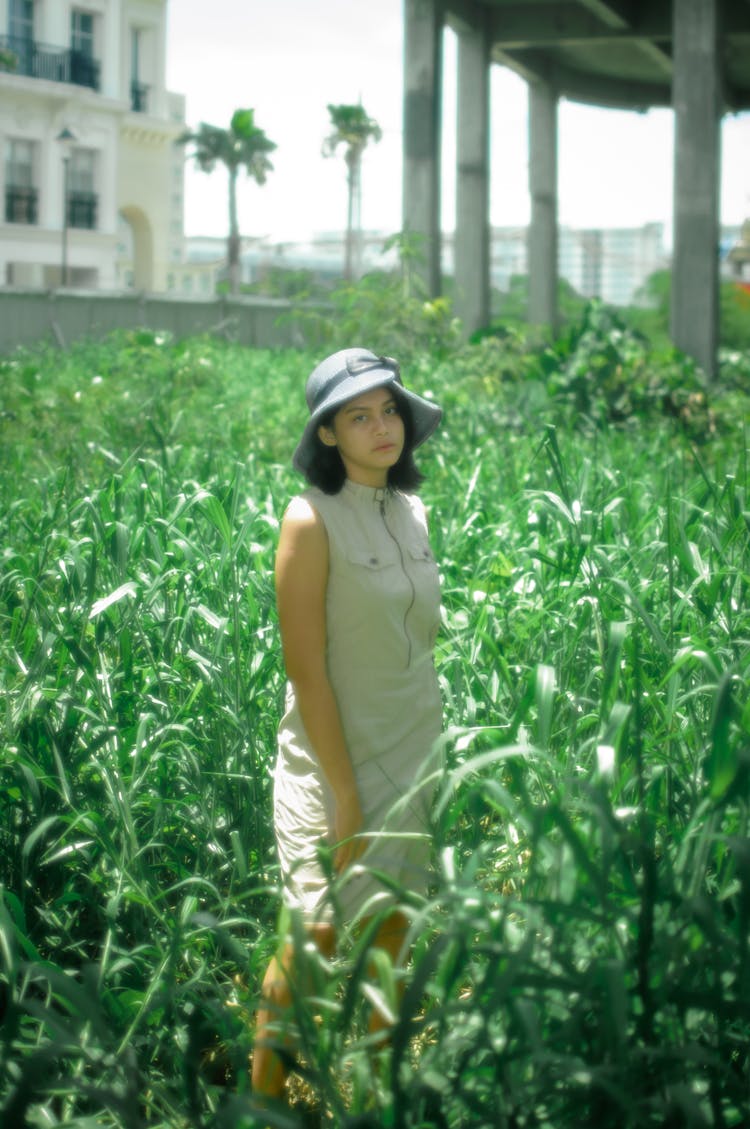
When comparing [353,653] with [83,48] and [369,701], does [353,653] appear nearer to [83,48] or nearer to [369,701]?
[369,701]

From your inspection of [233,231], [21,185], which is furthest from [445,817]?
[233,231]

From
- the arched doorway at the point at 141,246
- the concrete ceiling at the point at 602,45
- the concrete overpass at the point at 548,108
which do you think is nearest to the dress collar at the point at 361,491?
the concrete overpass at the point at 548,108

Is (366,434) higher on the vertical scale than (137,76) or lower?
lower

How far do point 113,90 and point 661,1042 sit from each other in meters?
47.0

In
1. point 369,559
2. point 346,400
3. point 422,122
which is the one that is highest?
point 422,122

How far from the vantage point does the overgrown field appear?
1857mm

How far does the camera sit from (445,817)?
9.07 feet

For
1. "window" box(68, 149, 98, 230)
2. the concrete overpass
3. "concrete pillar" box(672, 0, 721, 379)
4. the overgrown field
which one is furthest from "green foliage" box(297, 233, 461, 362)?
"window" box(68, 149, 98, 230)

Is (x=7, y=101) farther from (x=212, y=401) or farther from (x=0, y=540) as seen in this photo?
(x=0, y=540)

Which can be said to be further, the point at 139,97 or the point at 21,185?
the point at 139,97

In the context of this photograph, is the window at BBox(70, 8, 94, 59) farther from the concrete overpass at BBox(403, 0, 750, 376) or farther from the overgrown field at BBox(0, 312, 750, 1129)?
the overgrown field at BBox(0, 312, 750, 1129)

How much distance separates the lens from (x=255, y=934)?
3078 mm

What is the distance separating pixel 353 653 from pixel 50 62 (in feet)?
145

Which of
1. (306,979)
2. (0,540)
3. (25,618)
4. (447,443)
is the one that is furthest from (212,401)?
(306,979)
